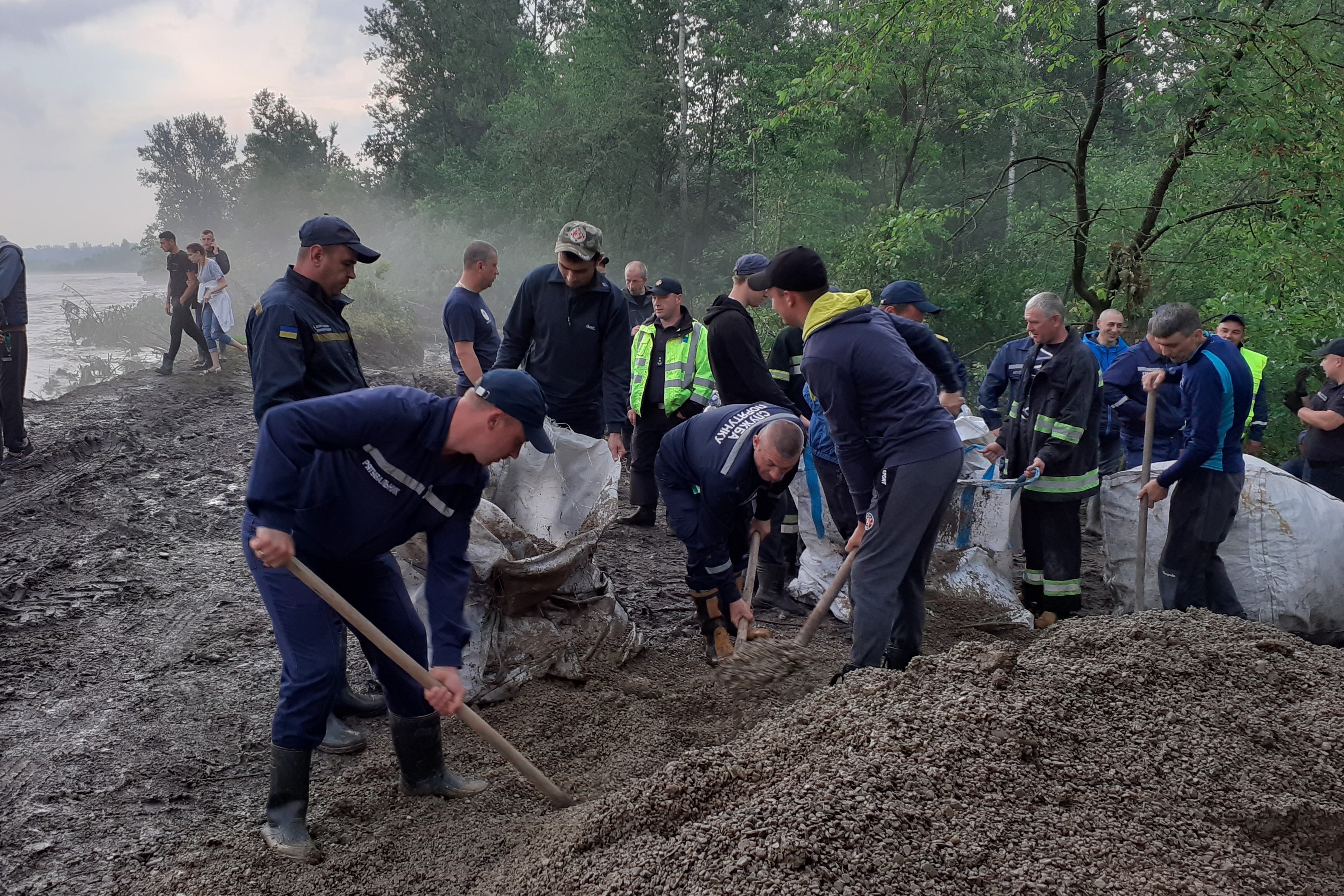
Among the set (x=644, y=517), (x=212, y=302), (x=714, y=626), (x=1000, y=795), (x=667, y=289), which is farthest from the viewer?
(x=212, y=302)

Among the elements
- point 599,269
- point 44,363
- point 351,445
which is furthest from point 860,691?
point 44,363

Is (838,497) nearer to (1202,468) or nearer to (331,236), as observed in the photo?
(1202,468)

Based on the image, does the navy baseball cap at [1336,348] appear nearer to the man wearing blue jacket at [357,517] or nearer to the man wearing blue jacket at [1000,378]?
the man wearing blue jacket at [1000,378]

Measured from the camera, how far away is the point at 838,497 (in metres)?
4.57

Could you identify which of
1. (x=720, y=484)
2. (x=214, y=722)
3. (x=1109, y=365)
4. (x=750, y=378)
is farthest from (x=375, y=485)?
(x=1109, y=365)

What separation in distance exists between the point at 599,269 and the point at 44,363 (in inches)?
686

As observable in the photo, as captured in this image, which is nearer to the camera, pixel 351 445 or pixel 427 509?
pixel 351 445

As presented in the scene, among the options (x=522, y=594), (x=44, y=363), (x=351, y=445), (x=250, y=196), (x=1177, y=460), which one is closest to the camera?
(x=351, y=445)

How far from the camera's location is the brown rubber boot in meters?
3.97

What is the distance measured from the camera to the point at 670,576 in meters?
5.39

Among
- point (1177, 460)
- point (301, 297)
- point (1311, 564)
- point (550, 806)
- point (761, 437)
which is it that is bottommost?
point (550, 806)

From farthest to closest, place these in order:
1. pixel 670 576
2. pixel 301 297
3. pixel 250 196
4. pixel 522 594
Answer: pixel 250 196 → pixel 670 576 → pixel 522 594 → pixel 301 297

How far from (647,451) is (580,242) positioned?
1.79 m

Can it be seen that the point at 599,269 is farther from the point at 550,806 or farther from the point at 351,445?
the point at 550,806
